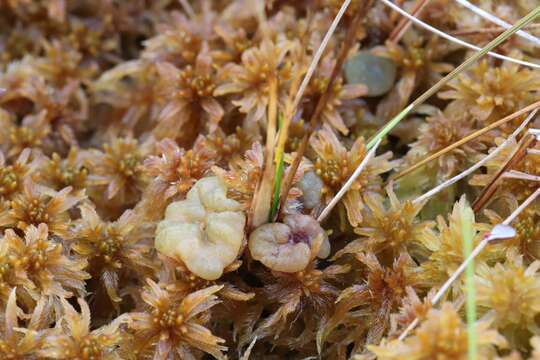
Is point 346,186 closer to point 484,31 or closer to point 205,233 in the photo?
point 205,233

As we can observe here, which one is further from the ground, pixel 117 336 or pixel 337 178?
pixel 337 178

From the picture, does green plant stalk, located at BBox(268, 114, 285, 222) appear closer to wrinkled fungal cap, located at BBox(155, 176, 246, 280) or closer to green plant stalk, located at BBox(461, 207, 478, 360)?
wrinkled fungal cap, located at BBox(155, 176, 246, 280)

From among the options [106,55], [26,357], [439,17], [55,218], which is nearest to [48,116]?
[106,55]

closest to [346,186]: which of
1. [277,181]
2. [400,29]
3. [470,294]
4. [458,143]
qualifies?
[277,181]

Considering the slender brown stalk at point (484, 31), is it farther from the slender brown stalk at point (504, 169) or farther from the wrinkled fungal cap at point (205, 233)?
the wrinkled fungal cap at point (205, 233)

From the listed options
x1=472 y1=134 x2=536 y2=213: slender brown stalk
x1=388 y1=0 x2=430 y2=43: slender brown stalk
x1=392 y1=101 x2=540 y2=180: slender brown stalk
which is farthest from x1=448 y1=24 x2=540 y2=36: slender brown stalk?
x1=472 y1=134 x2=536 y2=213: slender brown stalk

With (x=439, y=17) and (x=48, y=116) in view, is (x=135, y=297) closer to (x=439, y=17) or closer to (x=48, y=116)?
(x=48, y=116)
